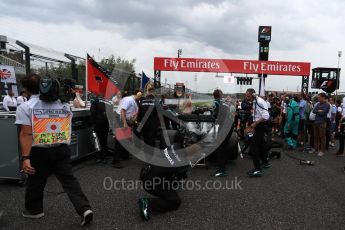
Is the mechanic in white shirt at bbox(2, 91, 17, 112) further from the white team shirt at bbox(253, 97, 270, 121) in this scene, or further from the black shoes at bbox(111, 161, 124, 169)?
the white team shirt at bbox(253, 97, 270, 121)

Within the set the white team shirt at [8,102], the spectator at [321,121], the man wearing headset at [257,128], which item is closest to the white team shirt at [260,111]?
the man wearing headset at [257,128]

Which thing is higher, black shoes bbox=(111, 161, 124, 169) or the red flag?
the red flag

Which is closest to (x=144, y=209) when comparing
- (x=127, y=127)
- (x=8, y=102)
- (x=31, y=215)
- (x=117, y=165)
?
(x=31, y=215)

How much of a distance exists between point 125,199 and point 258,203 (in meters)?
1.87

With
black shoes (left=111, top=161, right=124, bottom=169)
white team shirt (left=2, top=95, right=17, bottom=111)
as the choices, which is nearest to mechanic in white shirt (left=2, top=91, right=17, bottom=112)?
white team shirt (left=2, top=95, right=17, bottom=111)

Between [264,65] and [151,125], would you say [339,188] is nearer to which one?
[151,125]

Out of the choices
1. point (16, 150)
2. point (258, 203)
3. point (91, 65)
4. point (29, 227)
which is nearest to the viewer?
point (29, 227)

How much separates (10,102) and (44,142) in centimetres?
734

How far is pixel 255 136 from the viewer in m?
5.98

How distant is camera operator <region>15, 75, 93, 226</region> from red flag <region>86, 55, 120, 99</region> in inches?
155

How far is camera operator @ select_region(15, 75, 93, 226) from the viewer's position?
349 centimetres

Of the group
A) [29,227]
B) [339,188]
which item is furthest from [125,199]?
[339,188]

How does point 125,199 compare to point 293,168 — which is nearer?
point 125,199

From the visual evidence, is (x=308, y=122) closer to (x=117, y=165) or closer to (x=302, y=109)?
(x=302, y=109)
